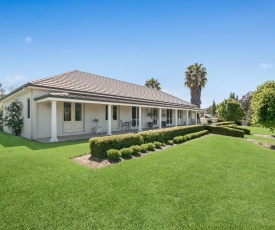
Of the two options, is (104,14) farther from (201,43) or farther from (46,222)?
(46,222)

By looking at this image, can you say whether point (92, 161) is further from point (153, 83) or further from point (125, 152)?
point (153, 83)

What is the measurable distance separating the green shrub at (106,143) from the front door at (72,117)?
7.05 m

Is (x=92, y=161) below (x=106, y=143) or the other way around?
below

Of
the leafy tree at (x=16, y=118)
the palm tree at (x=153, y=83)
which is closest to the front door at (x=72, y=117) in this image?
the leafy tree at (x=16, y=118)

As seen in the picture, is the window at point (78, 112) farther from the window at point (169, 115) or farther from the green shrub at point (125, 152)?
the window at point (169, 115)

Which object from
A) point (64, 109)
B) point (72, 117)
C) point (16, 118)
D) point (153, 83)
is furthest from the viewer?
point (153, 83)

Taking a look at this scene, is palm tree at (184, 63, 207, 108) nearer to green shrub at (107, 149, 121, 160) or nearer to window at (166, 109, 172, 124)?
window at (166, 109, 172, 124)

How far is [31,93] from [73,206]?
36.1 ft

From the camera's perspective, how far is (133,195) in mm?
4566

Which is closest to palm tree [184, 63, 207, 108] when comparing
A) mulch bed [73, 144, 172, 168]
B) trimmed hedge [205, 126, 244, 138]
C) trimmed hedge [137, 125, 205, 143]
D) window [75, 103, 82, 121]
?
trimmed hedge [205, 126, 244, 138]

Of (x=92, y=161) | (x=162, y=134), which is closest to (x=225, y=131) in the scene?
(x=162, y=134)

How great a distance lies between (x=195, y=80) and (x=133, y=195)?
128ft

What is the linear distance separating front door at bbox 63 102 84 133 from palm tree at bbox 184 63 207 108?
3139 centimetres

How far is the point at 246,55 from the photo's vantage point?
15977 mm
